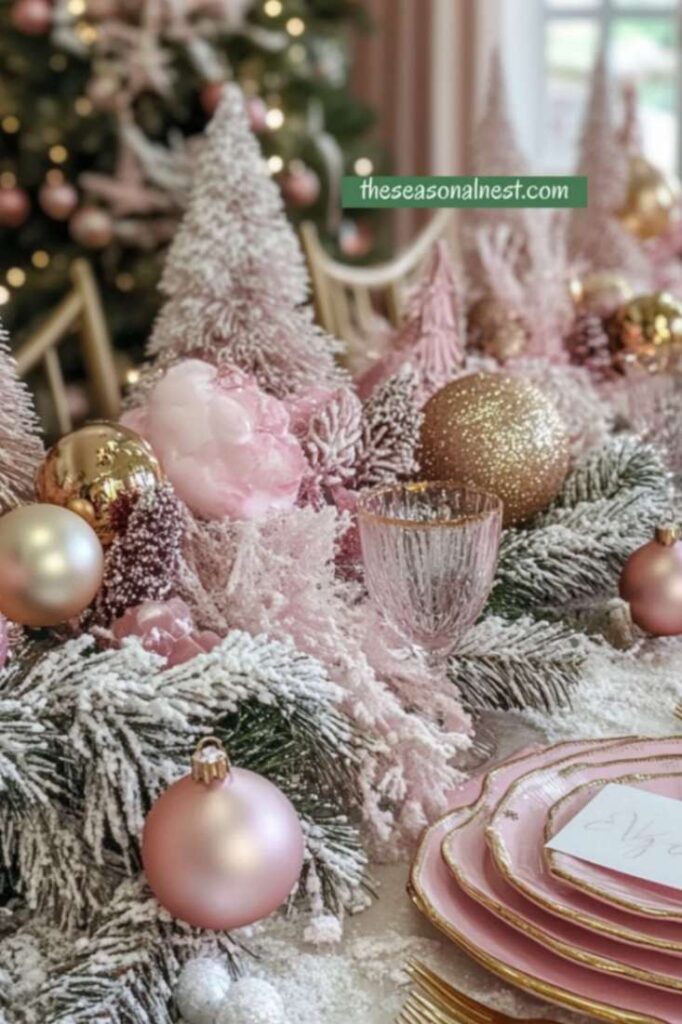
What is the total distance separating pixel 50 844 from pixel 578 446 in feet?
2.29

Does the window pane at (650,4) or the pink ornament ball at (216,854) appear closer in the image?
the pink ornament ball at (216,854)

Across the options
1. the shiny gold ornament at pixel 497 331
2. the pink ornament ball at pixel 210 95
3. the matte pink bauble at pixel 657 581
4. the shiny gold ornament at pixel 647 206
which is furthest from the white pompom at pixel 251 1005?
the pink ornament ball at pixel 210 95

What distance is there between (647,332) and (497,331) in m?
0.17

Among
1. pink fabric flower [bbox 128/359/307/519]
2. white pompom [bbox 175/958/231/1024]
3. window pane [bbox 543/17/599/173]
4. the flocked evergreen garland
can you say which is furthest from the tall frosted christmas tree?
window pane [bbox 543/17/599/173]

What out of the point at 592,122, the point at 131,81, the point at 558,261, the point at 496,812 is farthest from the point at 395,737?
the point at 131,81

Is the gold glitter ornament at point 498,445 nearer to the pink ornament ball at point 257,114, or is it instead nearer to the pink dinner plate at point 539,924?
the pink dinner plate at point 539,924

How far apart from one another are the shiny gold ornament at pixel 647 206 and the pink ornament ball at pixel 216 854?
144 centimetres

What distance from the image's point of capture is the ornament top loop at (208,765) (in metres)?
0.54

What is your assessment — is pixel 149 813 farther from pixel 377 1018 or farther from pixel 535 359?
pixel 535 359

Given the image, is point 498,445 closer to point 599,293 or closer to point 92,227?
point 599,293

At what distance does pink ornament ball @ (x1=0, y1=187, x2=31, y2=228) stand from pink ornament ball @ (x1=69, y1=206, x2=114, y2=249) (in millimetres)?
119

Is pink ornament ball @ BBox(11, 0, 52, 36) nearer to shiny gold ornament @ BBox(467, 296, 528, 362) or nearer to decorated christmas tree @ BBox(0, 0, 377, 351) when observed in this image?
decorated christmas tree @ BBox(0, 0, 377, 351)

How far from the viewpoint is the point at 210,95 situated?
2.84m

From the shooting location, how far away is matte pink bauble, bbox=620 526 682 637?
2.89 ft
